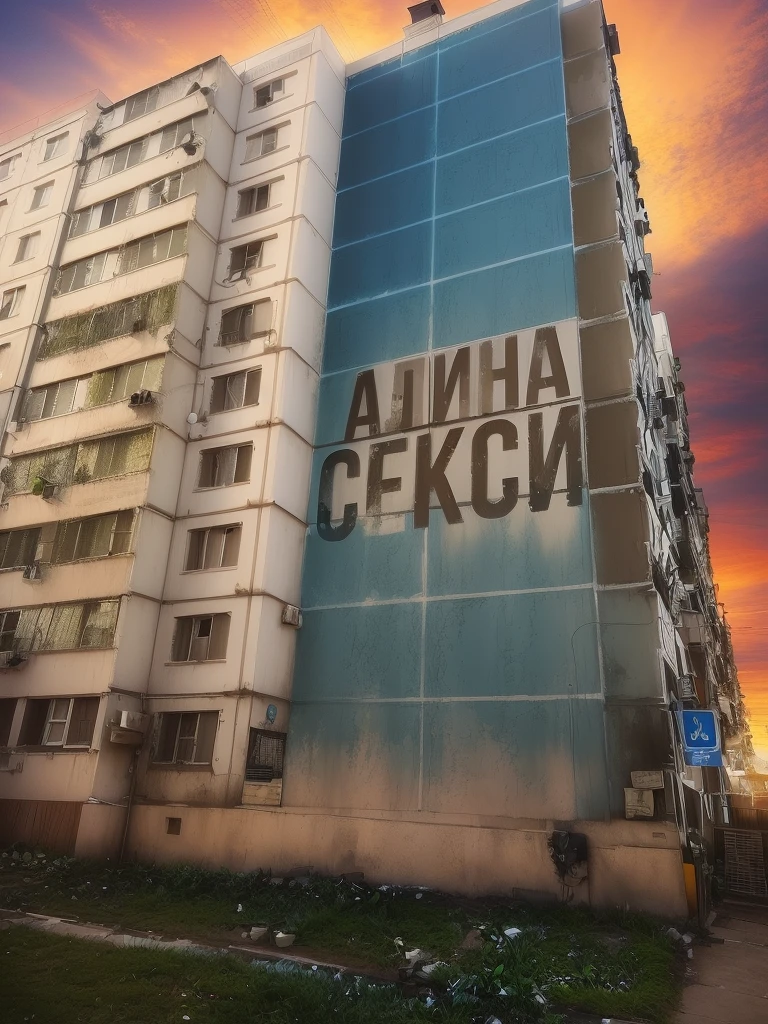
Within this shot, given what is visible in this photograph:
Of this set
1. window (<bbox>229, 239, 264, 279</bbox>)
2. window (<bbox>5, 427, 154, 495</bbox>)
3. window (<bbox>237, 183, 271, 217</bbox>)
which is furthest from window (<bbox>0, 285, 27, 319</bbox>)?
window (<bbox>237, 183, 271, 217</bbox>)

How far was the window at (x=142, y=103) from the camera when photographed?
32.0 metres

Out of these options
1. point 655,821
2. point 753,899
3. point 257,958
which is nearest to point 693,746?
point 655,821

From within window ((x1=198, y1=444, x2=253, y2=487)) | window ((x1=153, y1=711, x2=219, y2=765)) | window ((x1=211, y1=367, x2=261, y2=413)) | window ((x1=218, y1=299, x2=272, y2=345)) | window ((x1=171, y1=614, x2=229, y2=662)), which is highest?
window ((x1=218, y1=299, x2=272, y2=345))

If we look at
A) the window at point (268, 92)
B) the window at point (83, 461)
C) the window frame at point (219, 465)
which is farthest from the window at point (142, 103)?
the window frame at point (219, 465)

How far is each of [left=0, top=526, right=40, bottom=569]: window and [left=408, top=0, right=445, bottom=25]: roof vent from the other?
91.0ft

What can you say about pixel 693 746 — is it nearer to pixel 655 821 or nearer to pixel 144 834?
pixel 655 821

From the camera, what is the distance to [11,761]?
73.3ft

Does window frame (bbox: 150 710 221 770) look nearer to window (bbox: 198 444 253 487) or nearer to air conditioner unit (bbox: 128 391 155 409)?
window (bbox: 198 444 253 487)

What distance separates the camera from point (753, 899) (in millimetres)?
20234

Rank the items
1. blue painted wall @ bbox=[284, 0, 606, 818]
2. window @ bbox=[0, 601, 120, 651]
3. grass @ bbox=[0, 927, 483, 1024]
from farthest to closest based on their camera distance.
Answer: window @ bbox=[0, 601, 120, 651]
blue painted wall @ bbox=[284, 0, 606, 818]
grass @ bbox=[0, 927, 483, 1024]

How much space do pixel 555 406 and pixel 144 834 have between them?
57.5ft

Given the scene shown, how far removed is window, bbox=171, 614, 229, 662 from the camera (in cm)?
2236

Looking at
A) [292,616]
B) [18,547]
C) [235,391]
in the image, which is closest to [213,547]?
[292,616]

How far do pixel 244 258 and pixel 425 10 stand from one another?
1507 centimetres
